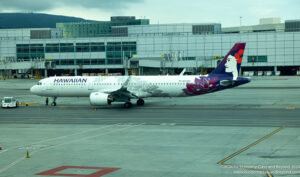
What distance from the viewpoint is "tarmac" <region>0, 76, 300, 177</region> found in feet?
60.4

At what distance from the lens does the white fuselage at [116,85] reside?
4816 centimetres

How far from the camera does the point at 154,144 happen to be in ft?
80.3

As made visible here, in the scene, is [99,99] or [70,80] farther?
[70,80]

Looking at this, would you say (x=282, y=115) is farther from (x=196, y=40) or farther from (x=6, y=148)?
(x=196, y=40)

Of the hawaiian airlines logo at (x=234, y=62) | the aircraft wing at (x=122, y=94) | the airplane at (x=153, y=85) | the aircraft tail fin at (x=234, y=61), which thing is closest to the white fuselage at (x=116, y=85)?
the airplane at (x=153, y=85)

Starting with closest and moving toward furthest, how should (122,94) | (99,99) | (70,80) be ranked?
(99,99) < (122,94) < (70,80)

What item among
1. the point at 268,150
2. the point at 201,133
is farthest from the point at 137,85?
the point at 268,150

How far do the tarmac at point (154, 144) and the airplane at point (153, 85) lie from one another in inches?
250

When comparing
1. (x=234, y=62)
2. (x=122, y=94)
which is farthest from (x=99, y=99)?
(x=234, y=62)

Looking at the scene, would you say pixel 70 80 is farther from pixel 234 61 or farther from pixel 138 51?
pixel 138 51

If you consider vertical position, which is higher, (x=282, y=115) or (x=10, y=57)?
(x=10, y=57)

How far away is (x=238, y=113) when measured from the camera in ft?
129

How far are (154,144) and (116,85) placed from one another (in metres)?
25.9

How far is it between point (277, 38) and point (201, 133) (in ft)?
380
